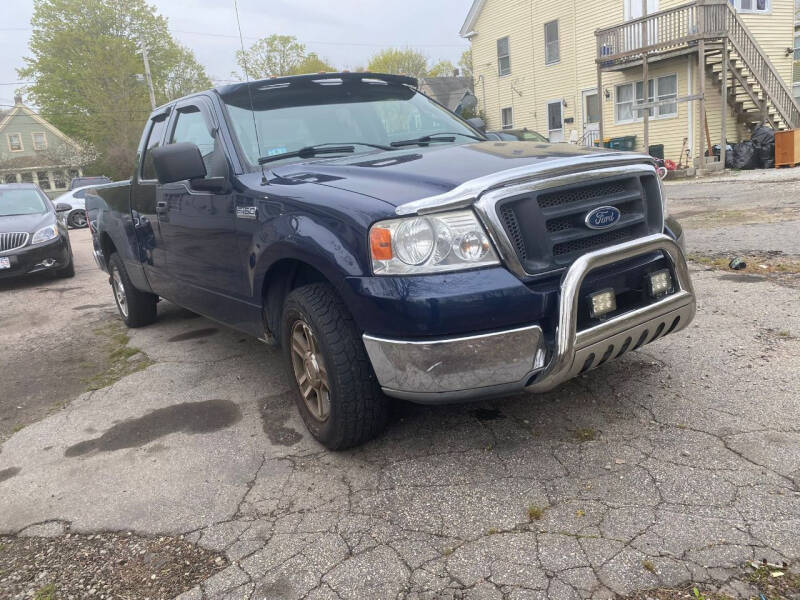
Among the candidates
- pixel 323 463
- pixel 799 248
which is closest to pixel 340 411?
pixel 323 463

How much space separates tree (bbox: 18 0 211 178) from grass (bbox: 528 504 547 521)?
46.5 metres

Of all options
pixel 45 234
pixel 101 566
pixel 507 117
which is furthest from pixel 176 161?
pixel 507 117

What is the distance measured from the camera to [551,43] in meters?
25.1

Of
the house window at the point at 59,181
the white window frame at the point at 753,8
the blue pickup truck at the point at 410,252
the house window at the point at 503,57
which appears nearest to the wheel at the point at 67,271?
the blue pickup truck at the point at 410,252

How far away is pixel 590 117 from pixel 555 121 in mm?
1846

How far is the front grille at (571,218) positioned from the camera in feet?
9.05

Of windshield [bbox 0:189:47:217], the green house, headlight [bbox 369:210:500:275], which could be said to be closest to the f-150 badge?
headlight [bbox 369:210:500:275]

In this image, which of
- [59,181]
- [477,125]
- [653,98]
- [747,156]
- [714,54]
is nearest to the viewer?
[477,125]

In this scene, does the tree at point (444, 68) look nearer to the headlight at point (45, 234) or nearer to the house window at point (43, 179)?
the house window at point (43, 179)

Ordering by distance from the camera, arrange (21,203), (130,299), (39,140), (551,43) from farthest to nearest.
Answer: (39,140), (551,43), (21,203), (130,299)

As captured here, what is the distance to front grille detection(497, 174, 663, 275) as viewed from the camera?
9.05 ft

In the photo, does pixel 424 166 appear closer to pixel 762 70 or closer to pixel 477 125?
pixel 477 125

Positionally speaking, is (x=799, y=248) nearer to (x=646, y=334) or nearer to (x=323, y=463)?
(x=646, y=334)

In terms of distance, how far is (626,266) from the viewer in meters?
2.98
